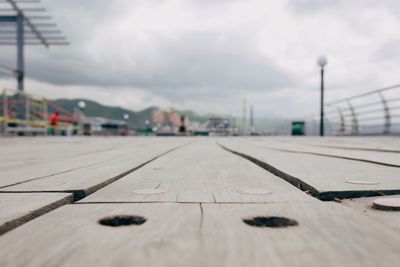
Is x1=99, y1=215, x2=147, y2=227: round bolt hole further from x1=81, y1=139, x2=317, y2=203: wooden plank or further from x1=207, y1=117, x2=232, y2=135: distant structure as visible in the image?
x1=207, y1=117, x2=232, y2=135: distant structure

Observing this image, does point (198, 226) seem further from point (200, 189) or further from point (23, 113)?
point (23, 113)

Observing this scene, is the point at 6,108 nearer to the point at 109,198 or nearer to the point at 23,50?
the point at 23,50

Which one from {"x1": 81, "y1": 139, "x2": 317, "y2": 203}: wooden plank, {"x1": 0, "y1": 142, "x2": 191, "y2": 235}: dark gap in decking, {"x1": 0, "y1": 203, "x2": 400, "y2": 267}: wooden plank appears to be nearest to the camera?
{"x1": 0, "y1": 203, "x2": 400, "y2": 267}: wooden plank

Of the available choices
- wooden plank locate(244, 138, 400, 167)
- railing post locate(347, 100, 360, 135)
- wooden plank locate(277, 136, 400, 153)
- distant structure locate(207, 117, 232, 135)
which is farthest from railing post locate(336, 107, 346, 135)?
distant structure locate(207, 117, 232, 135)

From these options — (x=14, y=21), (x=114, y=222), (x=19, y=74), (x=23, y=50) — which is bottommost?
(x=114, y=222)

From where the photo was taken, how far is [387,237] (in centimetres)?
66

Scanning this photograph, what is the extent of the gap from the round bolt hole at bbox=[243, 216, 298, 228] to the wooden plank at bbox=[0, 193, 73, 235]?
51cm

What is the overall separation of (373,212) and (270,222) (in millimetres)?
323

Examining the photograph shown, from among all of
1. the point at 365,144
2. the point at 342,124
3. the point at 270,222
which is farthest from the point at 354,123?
the point at 270,222

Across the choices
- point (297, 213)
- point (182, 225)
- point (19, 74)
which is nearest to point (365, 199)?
point (297, 213)

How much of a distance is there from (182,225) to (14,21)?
3222cm

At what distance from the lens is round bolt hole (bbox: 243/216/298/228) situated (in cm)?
77

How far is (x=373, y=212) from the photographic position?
92cm

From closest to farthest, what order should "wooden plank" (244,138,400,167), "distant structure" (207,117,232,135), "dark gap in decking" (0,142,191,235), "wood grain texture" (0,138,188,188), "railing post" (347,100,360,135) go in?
"dark gap in decking" (0,142,191,235) < "wood grain texture" (0,138,188,188) < "wooden plank" (244,138,400,167) < "railing post" (347,100,360,135) < "distant structure" (207,117,232,135)
